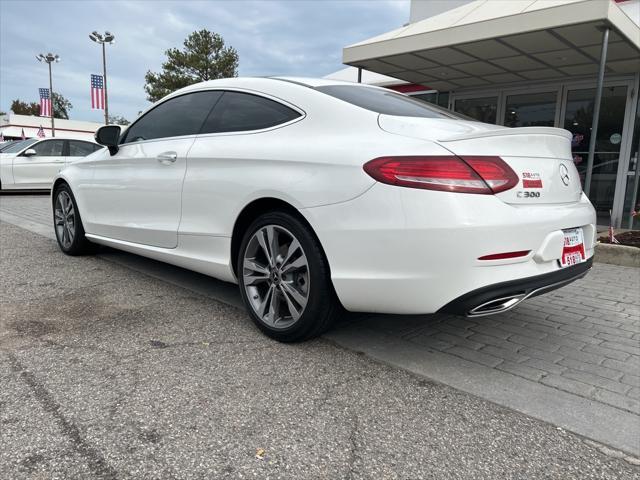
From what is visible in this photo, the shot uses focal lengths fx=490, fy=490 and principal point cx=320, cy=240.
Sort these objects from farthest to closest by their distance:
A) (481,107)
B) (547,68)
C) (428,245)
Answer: (481,107), (547,68), (428,245)

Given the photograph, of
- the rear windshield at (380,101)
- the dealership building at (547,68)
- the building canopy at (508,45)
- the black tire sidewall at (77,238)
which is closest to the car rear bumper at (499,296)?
the rear windshield at (380,101)

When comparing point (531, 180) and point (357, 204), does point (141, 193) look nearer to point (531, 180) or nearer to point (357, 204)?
point (357, 204)

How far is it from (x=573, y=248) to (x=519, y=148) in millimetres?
655

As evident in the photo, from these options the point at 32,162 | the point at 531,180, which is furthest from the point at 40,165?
the point at 531,180

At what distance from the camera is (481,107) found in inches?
432

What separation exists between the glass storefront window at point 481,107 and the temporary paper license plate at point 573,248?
8.68 metres

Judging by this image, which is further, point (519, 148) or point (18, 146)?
point (18, 146)

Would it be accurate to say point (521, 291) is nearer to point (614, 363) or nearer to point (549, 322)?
point (614, 363)

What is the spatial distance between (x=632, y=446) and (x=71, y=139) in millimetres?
13751

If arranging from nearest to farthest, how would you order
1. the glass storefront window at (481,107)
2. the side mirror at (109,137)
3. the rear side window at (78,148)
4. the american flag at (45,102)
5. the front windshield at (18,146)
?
the side mirror at (109,137)
the glass storefront window at (481,107)
the front windshield at (18,146)
the rear side window at (78,148)
the american flag at (45,102)

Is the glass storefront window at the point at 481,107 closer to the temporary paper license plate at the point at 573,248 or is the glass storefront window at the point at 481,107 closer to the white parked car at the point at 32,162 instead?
the temporary paper license plate at the point at 573,248

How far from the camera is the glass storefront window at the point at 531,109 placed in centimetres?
985

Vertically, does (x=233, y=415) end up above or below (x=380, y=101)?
below

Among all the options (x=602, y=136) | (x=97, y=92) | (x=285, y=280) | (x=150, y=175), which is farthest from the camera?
(x=97, y=92)
